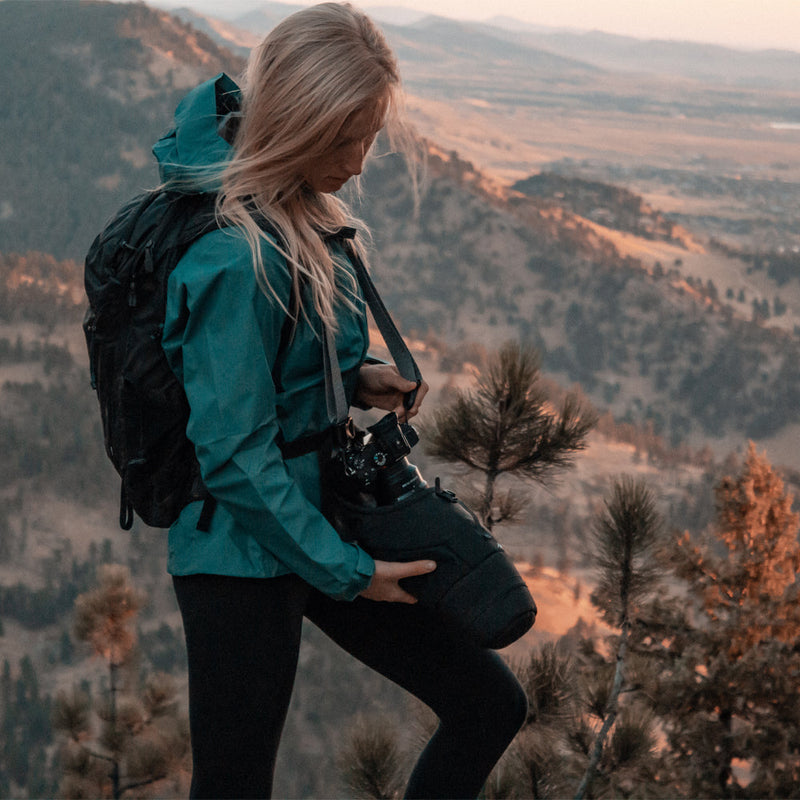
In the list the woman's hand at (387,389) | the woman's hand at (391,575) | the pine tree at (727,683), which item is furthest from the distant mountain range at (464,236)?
the woman's hand at (391,575)

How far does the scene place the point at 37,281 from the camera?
→ 2619 cm

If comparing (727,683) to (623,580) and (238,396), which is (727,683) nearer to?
(623,580)

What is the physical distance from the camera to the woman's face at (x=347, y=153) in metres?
1.39

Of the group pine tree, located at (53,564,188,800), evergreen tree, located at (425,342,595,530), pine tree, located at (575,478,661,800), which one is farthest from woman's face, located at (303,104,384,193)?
pine tree, located at (53,564,188,800)

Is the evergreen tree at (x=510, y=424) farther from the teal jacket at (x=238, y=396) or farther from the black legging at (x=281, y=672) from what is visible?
the teal jacket at (x=238, y=396)

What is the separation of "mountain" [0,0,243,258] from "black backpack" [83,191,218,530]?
46.4 m

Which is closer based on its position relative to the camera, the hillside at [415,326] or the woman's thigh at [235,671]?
the woman's thigh at [235,671]

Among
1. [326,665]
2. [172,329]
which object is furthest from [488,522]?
[326,665]

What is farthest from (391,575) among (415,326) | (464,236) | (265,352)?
(464,236)

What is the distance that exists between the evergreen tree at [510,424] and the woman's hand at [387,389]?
4.12 feet

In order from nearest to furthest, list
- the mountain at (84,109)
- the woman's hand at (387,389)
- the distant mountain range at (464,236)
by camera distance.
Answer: the woman's hand at (387,389)
the distant mountain range at (464,236)
the mountain at (84,109)

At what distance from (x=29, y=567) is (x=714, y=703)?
1631cm

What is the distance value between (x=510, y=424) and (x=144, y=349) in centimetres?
183

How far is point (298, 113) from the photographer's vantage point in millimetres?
1343
